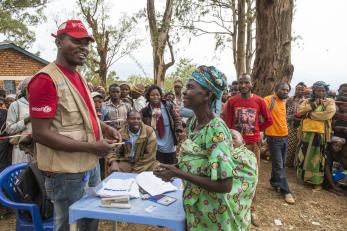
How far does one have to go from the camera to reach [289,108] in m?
6.41

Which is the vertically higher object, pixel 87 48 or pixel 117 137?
pixel 87 48

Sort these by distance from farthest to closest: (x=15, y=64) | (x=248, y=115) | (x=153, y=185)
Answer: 1. (x=15, y=64)
2. (x=248, y=115)
3. (x=153, y=185)

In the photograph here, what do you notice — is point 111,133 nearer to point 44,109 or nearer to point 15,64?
point 44,109

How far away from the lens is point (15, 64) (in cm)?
1459

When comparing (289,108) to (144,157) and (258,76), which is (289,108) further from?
(144,157)

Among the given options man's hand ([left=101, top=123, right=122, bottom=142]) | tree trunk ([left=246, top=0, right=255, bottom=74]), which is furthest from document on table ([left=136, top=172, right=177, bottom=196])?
tree trunk ([left=246, top=0, right=255, bottom=74])

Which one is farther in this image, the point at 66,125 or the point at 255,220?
the point at 255,220

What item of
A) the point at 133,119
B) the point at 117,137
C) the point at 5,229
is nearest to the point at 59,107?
the point at 117,137

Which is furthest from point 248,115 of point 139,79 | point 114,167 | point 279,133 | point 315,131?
point 139,79

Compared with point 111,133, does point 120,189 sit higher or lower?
lower

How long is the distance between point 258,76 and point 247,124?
7.32 feet

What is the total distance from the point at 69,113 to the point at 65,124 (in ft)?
0.24

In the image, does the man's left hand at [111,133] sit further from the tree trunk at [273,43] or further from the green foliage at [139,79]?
the green foliage at [139,79]

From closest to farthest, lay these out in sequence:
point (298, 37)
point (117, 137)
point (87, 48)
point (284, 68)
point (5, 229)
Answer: point (87, 48) → point (117, 137) → point (5, 229) → point (284, 68) → point (298, 37)
